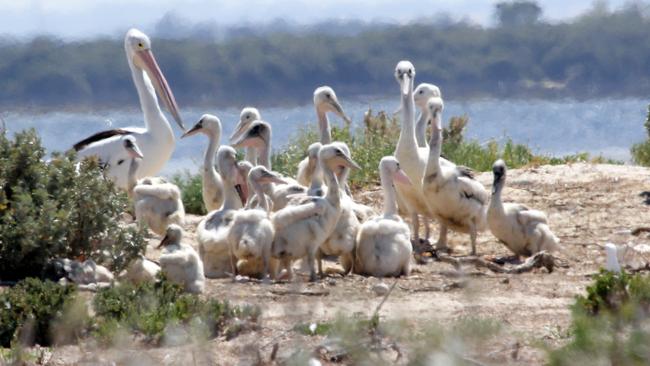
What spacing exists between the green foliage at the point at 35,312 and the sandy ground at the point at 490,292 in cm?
35

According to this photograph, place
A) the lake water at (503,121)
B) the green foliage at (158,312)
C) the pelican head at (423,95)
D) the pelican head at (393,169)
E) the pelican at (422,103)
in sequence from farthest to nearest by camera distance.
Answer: the lake water at (503,121) < the pelican head at (423,95) < the pelican at (422,103) < the pelican head at (393,169) < the green foliage at (158,312)

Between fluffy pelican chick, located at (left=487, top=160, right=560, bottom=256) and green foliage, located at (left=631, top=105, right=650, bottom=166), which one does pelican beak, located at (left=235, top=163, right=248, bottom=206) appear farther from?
green foliage, located at (left=631, top=105, right=650, bottom=166)

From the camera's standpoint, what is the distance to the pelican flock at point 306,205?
429 inches

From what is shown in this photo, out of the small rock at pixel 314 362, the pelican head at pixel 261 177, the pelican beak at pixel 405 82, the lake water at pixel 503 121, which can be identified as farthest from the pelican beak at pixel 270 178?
the lake water at pixel 503 121

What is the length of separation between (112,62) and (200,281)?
14302 millimetres

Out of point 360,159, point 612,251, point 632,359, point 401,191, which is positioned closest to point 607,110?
point 360,159

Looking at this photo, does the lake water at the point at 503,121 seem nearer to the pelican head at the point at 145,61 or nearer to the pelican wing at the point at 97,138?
→ the pelican head at the point at 145,61

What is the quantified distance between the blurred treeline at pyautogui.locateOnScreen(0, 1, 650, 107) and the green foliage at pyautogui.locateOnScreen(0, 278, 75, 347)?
497 inches

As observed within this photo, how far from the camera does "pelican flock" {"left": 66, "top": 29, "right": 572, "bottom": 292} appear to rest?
35.8 ft

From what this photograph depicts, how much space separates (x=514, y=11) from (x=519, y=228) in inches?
549

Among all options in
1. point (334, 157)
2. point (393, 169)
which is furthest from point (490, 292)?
point (393, 169)

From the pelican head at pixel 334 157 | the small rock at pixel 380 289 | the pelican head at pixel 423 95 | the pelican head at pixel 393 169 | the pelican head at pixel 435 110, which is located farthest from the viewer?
the pelican head at pixel 423 95

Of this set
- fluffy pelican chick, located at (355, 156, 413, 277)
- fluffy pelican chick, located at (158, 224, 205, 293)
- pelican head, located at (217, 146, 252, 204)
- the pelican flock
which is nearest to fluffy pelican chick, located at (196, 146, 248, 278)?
the pelican flock

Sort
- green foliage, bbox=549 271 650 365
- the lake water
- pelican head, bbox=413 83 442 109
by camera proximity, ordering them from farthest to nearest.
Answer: the lake water < pelican head, bbox=413 83 442 109 < green foliage, bbox=549 271 650 365
